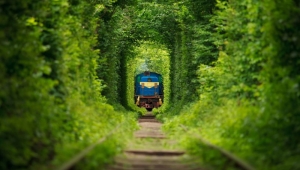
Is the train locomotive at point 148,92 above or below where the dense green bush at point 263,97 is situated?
below

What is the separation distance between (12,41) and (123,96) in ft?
110

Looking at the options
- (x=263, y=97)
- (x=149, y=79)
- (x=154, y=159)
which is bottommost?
(x=154, y=159)

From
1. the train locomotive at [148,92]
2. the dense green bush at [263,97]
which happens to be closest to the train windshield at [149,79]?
the train locomotive at [148,92]

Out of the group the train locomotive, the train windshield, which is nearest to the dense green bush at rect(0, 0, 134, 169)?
the train locomotive

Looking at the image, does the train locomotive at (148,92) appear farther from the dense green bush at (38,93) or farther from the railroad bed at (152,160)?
the railroad bed at (152,160)

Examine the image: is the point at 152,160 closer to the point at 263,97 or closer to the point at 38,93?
the point at 38,93

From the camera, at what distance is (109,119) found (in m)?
19.6

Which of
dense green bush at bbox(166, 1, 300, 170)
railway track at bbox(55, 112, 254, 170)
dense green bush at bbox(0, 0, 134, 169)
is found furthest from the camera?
dense green bush at bbox(166, 1, 300, 170)

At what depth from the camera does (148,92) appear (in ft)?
166

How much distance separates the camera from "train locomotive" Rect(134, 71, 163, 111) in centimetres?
4984

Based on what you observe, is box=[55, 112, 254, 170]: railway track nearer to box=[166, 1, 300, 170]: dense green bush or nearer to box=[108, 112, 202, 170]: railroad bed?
box=[108, 112, 202, 170]: railroad bed

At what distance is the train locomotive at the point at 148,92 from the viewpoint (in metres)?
49.8

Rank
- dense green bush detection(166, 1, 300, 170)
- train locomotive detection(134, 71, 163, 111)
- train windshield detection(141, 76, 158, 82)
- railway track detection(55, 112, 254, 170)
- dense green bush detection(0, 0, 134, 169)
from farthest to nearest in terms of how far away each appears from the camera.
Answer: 1. train windshield detection(141, 76, 158, 82)
2. train locomotive detection(134, 71, 163, 111)
3. dense green bush detection(166, 1, 300, 170)
4. railway track detection(55, 112, 254, 170)
5. dense green bush detection(0, 0, 134, 169)

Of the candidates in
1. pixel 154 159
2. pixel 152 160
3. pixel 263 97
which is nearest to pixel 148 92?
pixel 263 97
